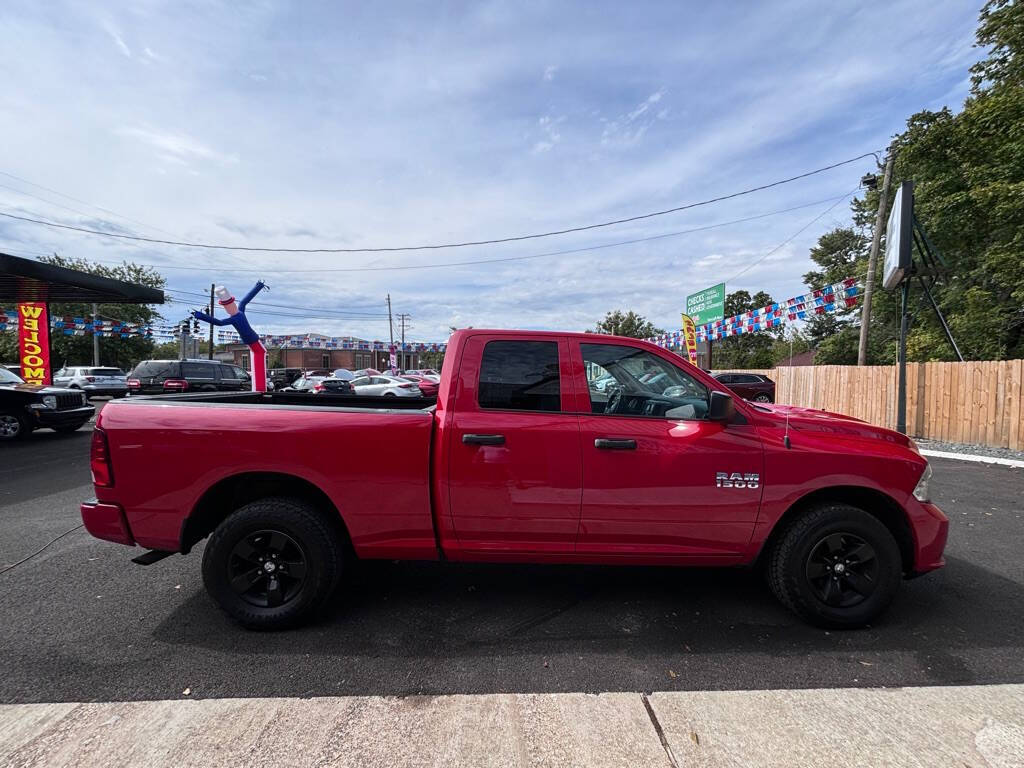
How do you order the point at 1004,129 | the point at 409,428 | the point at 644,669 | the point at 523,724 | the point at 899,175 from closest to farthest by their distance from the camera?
the point at 523,724, the point at 644,669, the point at 409,428, the point at 1004,129, the point at 899,175

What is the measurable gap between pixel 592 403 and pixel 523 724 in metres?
1.71

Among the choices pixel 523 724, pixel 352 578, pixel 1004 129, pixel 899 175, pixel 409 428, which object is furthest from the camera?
pixel 899 175

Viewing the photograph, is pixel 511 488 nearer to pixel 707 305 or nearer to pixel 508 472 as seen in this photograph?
pixel 508 472

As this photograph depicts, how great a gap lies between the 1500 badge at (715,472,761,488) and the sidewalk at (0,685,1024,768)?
1050mm

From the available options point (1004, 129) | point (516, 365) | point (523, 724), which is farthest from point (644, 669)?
point (1004, 129)

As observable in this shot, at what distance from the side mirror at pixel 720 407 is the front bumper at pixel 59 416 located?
13186 mm

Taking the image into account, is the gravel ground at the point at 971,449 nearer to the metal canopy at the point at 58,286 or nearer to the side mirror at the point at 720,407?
the side mirror at the point at 720,407

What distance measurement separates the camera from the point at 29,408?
32.7ft

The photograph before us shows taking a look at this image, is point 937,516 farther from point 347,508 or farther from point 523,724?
point 347,508

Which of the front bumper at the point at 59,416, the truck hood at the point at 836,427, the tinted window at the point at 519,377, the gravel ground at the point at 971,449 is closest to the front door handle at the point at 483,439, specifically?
the tinted window at the point at 519,377

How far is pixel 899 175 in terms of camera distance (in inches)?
645

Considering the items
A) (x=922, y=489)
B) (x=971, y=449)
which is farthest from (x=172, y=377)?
(x=971, y=449)

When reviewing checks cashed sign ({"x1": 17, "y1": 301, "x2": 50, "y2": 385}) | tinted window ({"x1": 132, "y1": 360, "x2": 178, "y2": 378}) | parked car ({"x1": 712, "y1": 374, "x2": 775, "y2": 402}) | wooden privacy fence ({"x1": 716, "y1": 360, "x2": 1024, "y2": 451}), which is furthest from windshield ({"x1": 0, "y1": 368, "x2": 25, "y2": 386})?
parked car ({"x1": 712, "y1": 374, "x2": 775, "y2": 402})

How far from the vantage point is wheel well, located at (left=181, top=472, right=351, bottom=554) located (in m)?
2.98
